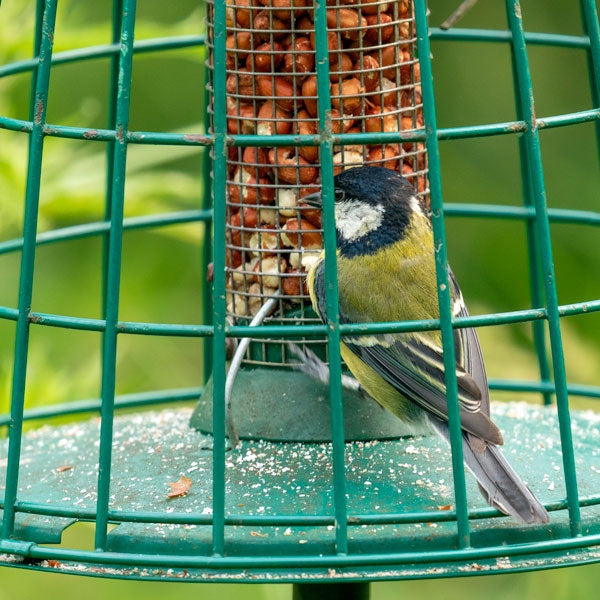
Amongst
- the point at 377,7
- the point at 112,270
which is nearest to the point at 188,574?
the point at 112,270

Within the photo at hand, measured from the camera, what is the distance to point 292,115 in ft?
11.9

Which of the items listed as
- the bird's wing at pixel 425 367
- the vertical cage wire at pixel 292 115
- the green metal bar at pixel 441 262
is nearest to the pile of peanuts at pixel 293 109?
the vertical cage wire at pixel 292 115

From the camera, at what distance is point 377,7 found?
3.63 m

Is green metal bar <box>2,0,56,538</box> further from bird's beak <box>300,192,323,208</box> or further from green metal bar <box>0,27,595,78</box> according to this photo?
green metal bar <box>0,27,595,78</box>

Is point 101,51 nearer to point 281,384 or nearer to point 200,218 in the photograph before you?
point 200,218

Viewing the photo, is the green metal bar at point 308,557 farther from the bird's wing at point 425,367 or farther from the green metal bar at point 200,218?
the green metal bar at point 200,218

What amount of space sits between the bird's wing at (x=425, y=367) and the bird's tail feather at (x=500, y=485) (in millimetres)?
58

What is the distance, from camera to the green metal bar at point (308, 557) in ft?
8.82

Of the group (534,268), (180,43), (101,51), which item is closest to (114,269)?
(101,51)

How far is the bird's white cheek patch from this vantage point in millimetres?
3715

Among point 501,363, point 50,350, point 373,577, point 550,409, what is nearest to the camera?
point 373,577

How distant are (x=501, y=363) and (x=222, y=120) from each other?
8.89 ft

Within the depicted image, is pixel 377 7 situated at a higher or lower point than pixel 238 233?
higher

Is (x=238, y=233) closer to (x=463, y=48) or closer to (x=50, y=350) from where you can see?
(x=50, y=350)
